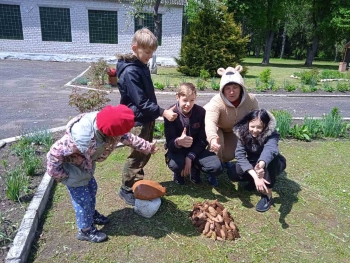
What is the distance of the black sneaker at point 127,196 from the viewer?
10.5 feet

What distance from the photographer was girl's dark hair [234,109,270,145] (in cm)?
315

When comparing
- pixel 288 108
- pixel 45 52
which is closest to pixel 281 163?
pixel 288 108

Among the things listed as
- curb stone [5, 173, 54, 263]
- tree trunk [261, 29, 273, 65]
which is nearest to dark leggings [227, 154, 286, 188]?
curb stone [5, 173, 54, 263]

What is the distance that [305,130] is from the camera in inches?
206

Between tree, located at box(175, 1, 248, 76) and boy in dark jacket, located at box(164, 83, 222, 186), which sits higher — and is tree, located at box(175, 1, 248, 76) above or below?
above

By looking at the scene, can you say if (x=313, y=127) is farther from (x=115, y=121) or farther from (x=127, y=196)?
(x=115, y=121)

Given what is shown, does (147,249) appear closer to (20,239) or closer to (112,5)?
(20,239)

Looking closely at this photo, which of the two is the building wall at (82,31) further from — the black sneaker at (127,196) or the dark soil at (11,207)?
the black sneaker at (127,196)

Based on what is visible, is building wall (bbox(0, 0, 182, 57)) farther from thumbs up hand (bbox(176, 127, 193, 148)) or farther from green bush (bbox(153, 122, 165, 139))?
thumbs up hand (bbox(176, 127, 193, 148))

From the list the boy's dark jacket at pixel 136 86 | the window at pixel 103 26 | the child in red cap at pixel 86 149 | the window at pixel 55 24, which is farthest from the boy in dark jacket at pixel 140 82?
the window at pixel 55 24

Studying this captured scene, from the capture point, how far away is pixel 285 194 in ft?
11.6

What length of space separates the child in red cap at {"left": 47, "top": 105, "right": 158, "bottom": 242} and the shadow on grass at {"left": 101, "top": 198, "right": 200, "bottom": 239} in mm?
223

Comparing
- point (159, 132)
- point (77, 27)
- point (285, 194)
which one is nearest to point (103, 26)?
point (77, 27)

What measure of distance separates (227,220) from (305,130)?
3182mm
